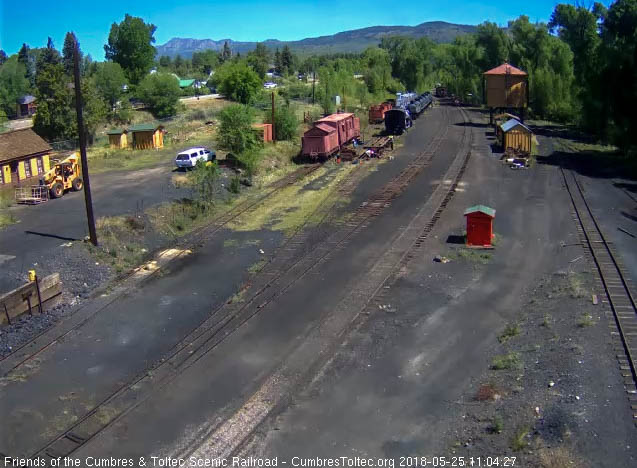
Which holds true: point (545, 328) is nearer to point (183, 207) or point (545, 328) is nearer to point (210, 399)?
point (210, 399)

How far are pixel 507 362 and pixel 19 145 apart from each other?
91.8 ft

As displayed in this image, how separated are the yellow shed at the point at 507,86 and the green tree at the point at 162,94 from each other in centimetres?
3507

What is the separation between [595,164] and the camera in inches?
1470

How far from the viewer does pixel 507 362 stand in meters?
13.2

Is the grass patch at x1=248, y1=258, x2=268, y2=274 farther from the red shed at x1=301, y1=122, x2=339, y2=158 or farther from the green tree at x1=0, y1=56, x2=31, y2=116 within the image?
the green tree at x1=0, y1=56, x2=31, y2=116

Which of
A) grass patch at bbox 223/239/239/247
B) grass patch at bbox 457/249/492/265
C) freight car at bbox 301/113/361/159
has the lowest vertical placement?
grass patch at bbox 457/249/492/265

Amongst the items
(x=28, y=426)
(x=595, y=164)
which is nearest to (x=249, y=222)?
(x=28, y=426)

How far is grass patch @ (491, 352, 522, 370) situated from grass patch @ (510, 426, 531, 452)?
8.35 feet

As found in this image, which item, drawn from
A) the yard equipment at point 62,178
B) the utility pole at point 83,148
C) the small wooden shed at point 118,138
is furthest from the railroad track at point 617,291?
the small wooden shed at point 118,138

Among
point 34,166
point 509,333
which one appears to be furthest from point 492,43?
point 509,333

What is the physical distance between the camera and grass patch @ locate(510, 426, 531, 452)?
9953mm

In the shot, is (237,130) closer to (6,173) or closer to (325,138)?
(325,138)

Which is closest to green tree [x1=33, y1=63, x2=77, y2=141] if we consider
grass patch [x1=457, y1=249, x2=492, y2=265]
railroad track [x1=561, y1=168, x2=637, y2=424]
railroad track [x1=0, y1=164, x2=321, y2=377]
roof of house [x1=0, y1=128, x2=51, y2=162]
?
roof of house [x1=0, y1=128, x2=51, y2=162]

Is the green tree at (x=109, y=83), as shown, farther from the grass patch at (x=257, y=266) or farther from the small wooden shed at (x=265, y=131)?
the grass patch at (x=257, y=266)
